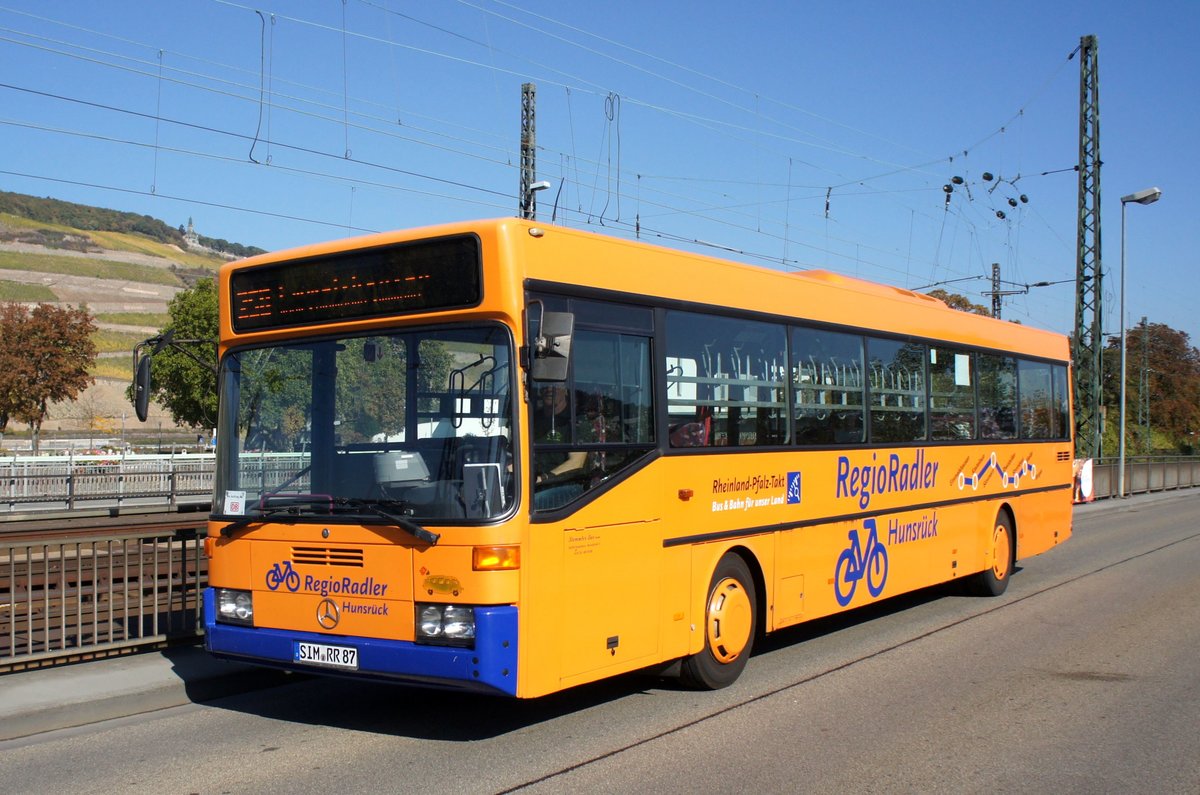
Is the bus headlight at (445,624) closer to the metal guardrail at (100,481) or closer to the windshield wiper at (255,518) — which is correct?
the windshield wiper at (255,518)

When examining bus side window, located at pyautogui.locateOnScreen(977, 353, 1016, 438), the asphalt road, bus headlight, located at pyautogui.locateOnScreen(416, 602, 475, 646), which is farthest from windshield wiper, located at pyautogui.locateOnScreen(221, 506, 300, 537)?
bus side window, located at pyautogui.locateOnScreen(977, 353, 1016, 438)

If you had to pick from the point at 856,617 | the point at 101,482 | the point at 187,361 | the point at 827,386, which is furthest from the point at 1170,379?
the point at 827,386

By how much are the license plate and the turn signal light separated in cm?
104

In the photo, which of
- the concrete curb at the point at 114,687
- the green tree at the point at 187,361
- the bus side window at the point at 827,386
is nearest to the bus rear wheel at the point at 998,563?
the bus side window at the point at 827,386

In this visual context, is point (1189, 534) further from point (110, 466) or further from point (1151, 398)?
point (1151, 398)

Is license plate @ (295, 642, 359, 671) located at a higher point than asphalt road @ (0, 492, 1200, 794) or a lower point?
higher

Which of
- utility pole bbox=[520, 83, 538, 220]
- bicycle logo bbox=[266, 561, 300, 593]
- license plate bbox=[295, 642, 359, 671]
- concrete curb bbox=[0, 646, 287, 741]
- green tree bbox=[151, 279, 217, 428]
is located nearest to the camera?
license plate bbox=[295, 642, 359, 671]

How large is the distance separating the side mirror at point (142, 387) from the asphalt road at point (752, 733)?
2.17m

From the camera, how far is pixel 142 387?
314 inches

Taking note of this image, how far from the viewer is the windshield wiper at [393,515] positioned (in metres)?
6.66

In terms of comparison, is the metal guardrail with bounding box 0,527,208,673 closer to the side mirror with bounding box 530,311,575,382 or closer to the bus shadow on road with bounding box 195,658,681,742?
the bus shadow on road with bounding box 195,658,681,742

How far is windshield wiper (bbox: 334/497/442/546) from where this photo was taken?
21.8ft

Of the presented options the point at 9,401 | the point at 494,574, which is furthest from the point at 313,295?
the point at 9,401

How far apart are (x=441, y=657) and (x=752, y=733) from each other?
2105mm
